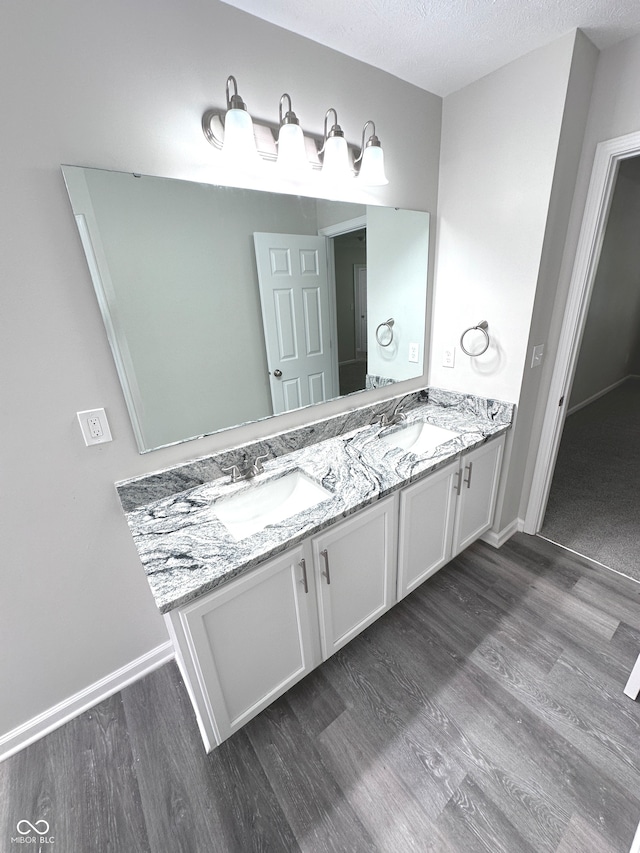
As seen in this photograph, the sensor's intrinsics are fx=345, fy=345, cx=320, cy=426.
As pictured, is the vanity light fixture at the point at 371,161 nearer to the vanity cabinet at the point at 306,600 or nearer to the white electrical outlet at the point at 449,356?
the white electrical outlet at the point at 449,356

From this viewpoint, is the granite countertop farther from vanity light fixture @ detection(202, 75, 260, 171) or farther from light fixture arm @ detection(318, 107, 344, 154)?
light fixture arm @ detection(318, 107, 344, 154)

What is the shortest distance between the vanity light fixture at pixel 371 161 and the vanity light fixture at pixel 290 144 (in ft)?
0.82

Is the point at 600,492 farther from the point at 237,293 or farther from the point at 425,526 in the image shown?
the point at 237,293

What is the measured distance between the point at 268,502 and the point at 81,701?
1100 mm

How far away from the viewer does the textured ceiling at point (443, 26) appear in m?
1.16

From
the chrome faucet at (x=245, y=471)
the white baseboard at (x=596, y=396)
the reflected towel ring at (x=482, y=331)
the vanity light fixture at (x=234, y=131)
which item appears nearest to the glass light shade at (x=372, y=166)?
the vanity light fixture at (x=234, y=131)

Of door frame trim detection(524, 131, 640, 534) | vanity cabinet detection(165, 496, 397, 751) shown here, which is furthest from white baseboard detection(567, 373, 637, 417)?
vanity cabinet detection(165, 496, 397, 751)

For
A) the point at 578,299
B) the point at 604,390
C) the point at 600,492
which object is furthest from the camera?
the point at 604,390

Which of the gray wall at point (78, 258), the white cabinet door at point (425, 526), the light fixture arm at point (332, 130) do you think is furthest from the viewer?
the white cabinet door at point (425, 526)

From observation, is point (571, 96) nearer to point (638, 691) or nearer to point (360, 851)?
point (638, 691)

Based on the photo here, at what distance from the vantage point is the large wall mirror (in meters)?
1.16

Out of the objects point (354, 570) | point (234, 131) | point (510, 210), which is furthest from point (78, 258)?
point (510, 210)

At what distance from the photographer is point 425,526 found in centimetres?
163

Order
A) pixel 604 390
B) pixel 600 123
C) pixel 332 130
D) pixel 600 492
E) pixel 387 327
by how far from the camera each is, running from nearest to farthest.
Answer: 1. pixel 332 130
2. pixel 600 123
3. pixel 387 327
4. pixel 600 492
5. pixel 604 390
